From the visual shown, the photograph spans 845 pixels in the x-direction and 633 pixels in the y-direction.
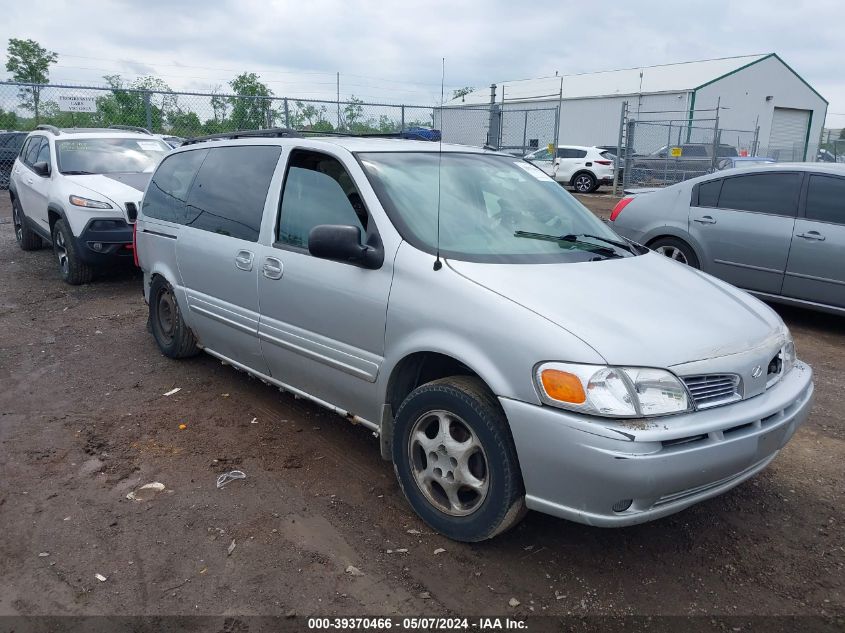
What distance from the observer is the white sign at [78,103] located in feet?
50.5

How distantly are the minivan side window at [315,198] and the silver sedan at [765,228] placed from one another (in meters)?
4.74

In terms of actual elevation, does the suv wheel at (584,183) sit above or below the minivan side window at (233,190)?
below

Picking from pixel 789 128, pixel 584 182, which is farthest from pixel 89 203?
pixel 789 128

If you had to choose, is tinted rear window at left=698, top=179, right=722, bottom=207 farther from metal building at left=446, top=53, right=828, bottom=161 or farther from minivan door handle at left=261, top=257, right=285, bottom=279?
metal building at left=446, top=53, right=828, bottom=161

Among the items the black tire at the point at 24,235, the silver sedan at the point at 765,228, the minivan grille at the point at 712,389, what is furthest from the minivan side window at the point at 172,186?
the black tire at the point at 24,235

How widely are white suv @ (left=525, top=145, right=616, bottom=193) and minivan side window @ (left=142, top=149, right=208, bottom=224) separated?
63.3ft

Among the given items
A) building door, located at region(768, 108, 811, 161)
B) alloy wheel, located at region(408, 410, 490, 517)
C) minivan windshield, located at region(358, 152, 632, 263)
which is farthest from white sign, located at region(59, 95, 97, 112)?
building door, located at region(768, 108, 811, 161)

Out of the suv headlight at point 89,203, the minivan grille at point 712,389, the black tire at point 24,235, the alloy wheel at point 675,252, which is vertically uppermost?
the suv headlight at point 89,203

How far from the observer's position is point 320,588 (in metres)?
2.89

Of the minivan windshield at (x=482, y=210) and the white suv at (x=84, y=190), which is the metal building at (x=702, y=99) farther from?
the minivan windshield at (x=482, y=210)

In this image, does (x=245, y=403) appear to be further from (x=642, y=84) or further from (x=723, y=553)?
(x=642, y=84)

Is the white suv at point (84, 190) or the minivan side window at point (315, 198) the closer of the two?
the minivan side window at point (315, 198)

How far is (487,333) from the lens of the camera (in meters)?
2.93

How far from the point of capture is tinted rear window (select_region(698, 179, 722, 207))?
730 cm
